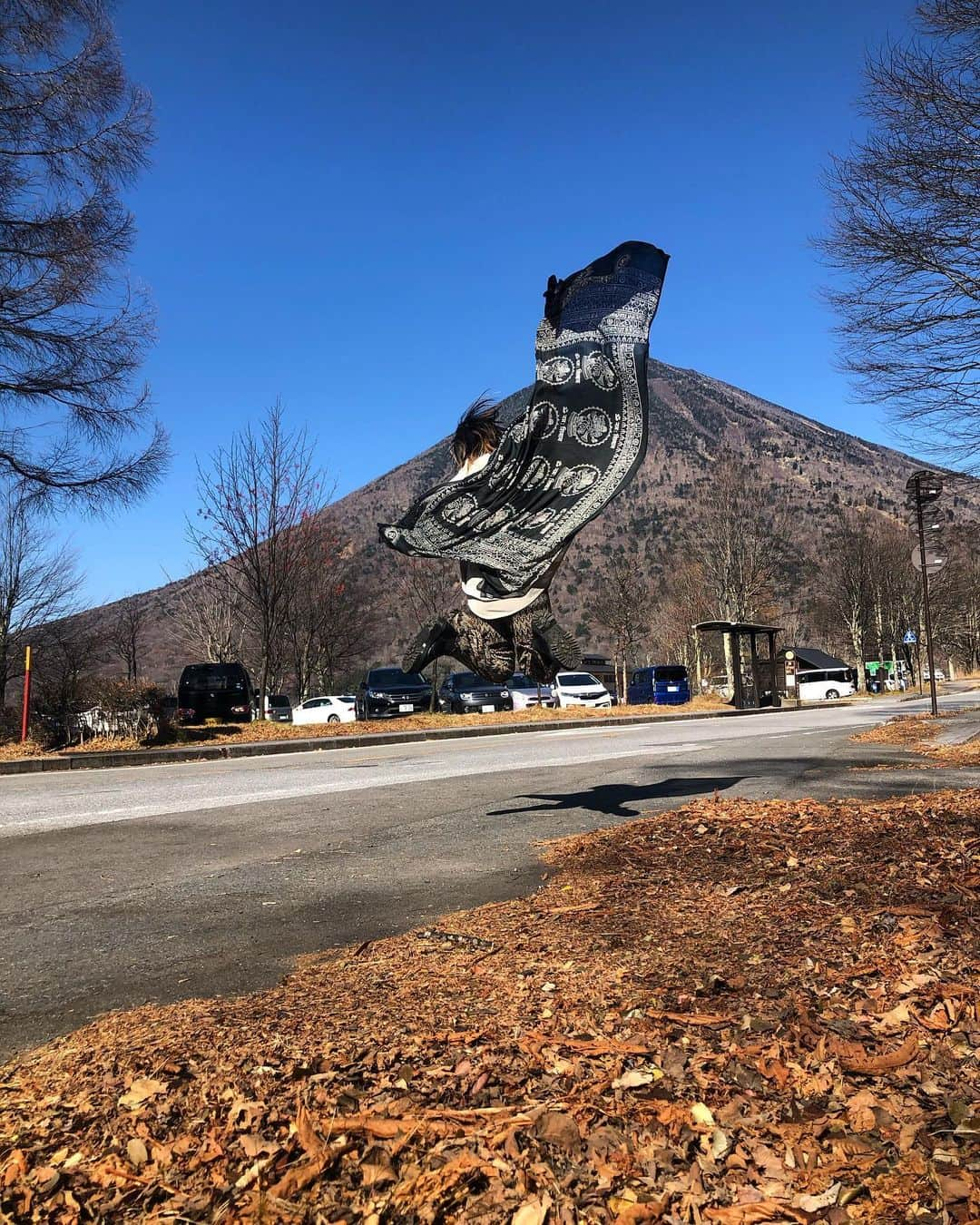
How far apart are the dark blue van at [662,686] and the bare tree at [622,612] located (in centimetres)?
100

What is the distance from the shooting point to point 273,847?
751 centimetres

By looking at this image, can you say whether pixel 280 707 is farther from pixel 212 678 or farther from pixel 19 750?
pixel 19 750

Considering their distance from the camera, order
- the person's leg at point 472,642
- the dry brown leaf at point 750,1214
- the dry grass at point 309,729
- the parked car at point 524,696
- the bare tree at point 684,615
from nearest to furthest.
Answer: the dry brown leaf at point 750,1214, the person's leg at point 472,642, the dry grass at point 309,729, the parked car at point 524,696, the bare tree at point 684,615

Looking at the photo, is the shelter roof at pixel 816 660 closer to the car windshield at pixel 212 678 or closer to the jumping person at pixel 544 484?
the car windshield at pixel 212 678

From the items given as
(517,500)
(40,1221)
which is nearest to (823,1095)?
(40,1221)

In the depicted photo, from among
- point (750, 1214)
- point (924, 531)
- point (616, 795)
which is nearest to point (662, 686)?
point (924, 531)

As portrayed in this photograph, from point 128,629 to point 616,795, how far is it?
159ft

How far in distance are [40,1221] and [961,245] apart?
1417 centimetres

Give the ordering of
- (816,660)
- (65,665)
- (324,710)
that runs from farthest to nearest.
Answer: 1. (816,660)
2. (65,665)
3. (324,710)

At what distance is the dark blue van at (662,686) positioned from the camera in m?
38.6

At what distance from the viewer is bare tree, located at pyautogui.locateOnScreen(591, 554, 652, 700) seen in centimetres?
3966

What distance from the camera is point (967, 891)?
4387 mm

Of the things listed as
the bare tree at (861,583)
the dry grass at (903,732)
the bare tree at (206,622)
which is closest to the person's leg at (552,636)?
the dry grass at (903,732)

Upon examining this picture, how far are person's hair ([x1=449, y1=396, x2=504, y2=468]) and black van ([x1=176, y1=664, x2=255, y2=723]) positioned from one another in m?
20.1
